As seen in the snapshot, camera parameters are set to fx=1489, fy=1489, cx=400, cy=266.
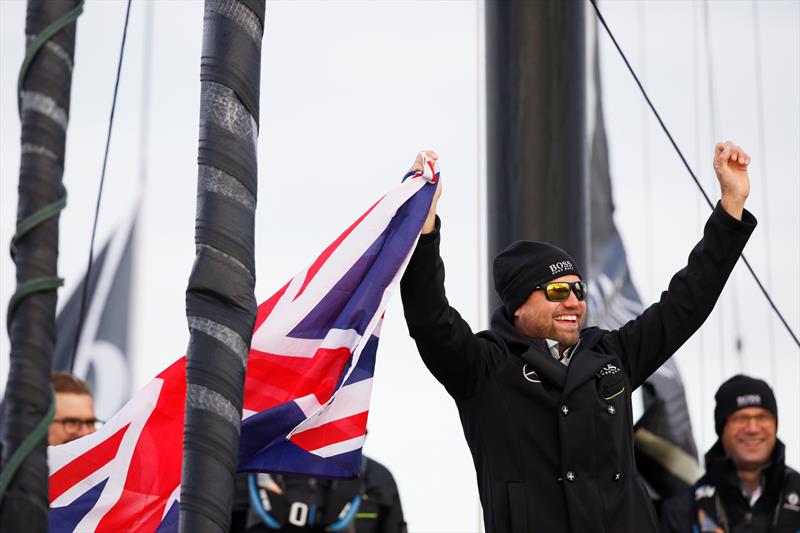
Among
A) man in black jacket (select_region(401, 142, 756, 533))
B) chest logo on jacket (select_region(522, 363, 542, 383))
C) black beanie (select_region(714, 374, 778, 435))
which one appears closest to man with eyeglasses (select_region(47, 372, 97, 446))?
man in black jacket (select_region(401, 142, 756, 533))

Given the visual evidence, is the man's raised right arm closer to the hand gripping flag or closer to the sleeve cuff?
the hand gripping flag

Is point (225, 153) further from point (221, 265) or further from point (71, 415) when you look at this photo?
point (71, 415)

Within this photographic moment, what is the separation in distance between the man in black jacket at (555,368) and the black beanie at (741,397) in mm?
2108

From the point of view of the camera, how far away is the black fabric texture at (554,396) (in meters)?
4.56

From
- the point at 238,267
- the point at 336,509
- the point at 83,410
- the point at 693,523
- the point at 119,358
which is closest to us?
the point at 238,267

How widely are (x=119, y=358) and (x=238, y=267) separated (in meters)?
10.3

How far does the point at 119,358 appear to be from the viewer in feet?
42.6

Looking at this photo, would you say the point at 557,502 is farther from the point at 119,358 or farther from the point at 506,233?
the point at 119,358

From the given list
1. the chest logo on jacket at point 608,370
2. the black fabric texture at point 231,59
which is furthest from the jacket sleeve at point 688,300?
the black fabric texture at point 231,59

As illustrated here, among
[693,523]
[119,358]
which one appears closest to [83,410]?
[693,523]

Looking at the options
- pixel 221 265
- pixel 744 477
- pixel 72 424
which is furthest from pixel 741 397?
pixel 221 265

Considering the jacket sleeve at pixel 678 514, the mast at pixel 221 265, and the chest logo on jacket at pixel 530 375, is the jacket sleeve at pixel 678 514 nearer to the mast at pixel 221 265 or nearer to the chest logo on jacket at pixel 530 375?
the chest logo on jacket at pixel 530 375

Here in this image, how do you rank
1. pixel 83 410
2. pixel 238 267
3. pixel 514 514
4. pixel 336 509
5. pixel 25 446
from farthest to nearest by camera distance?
pixel 336 509 → pixel 83 410 → pixel 514 514 → pixel 238 267 → pixel 25 446

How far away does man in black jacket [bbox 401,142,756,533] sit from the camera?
15.0 feet
